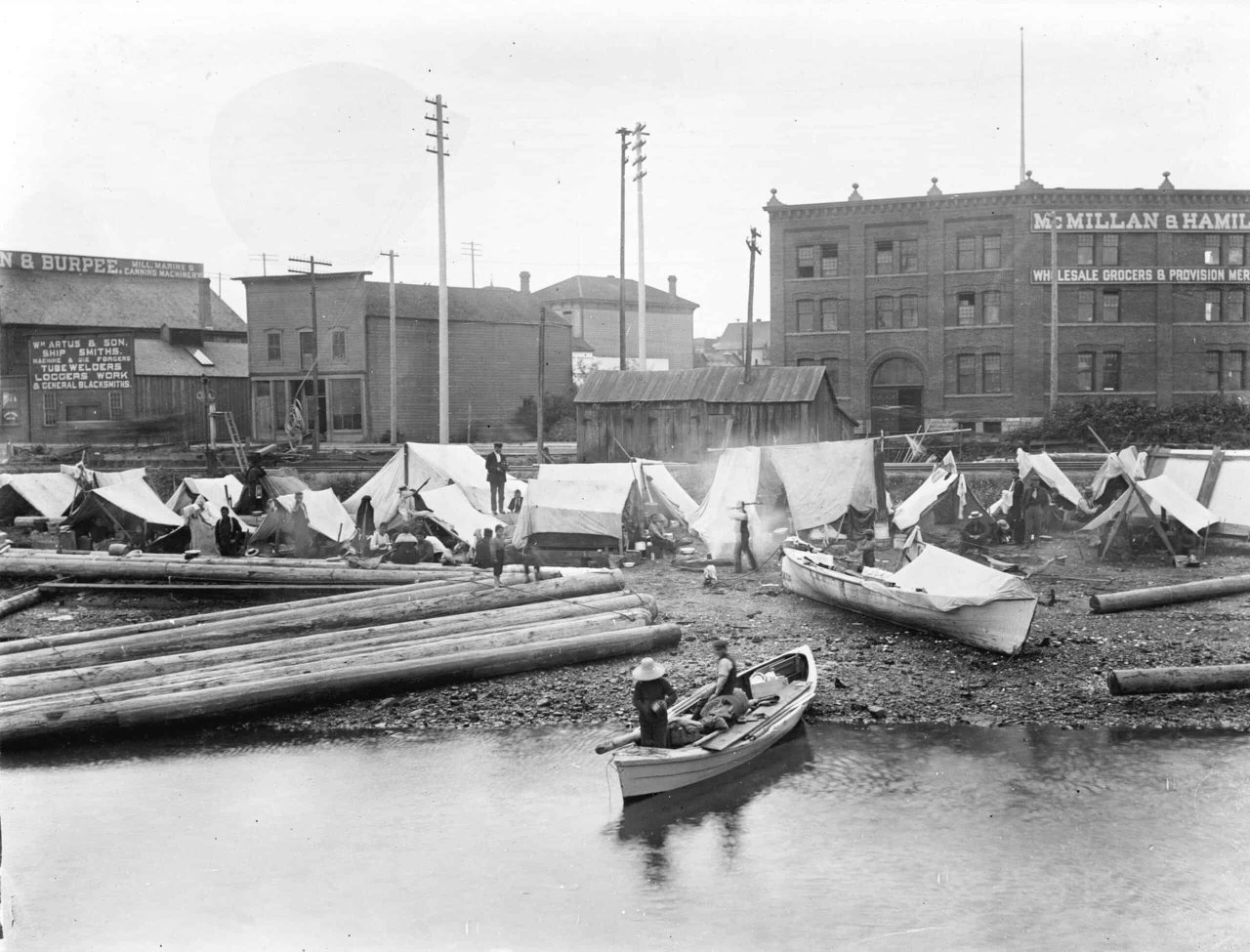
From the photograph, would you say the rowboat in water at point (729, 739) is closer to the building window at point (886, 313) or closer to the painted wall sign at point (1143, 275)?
the building window at point (886, 313)

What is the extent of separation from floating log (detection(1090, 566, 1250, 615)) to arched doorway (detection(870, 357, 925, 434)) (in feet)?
104

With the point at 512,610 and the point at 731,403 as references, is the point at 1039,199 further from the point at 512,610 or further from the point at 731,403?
the point at 512,610

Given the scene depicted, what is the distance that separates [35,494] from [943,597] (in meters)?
26.2

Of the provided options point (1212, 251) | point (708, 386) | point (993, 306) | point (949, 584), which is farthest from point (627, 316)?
point (949, 584)

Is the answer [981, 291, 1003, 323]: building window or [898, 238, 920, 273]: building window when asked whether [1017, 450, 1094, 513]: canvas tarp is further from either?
[898, 238, 920, 273]: building window

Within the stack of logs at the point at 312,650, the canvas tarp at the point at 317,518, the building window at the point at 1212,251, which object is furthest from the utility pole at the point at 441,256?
the building window at the point at 1212,251

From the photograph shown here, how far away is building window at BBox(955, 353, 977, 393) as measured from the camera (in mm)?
51062

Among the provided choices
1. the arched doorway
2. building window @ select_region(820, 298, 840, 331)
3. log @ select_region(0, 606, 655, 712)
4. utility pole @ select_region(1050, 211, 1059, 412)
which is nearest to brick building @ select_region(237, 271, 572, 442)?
building window @ select_region(820, 298, 840, 331)

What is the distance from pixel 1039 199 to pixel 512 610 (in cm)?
3997

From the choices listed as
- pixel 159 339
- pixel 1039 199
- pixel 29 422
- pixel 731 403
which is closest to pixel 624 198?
pixel 731 403

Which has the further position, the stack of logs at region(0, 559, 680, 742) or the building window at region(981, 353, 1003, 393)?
the building window at region(981, 353, 1003, 393)

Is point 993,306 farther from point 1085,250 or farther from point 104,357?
point 104,357

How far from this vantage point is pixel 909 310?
171 ft

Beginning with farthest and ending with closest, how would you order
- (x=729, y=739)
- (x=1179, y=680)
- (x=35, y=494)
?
(x=35, y=494), (x=1179, y=680), (x=729, y=739)
